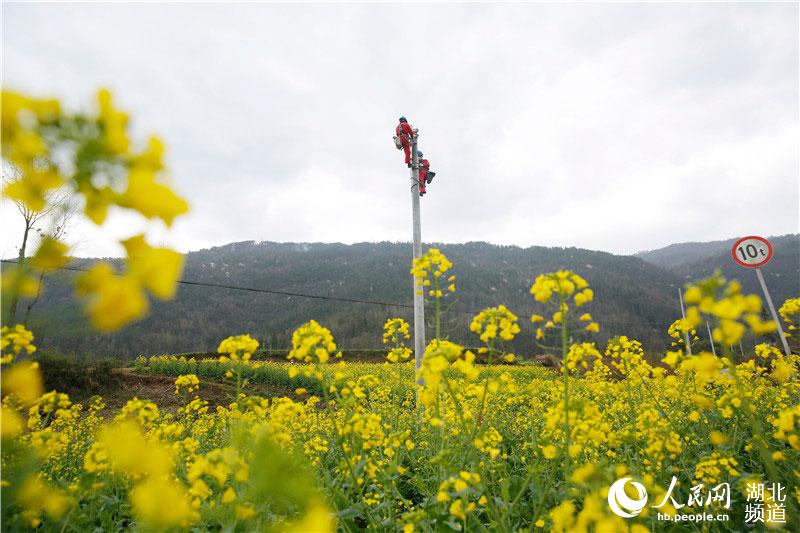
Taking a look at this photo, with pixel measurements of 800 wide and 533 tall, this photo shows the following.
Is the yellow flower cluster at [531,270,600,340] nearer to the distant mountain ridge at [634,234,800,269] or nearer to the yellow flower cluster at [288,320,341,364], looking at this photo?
the yellow flower cluster at [288,320,341,364]

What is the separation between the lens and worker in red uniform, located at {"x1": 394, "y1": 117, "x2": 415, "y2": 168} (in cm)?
743

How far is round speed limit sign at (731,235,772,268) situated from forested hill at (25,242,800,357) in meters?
12.9

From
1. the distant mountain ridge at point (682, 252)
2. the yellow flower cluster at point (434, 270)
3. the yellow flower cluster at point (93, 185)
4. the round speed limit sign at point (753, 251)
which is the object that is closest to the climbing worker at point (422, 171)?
the yellow flower cluster at point (434, 270)

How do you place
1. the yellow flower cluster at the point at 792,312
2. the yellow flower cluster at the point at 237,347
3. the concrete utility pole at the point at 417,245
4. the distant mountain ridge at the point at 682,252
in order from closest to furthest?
the yellow flower cluster at the point at 237,347 < the yellow flower cluster at the point at 792,312 < the concrete utility pole at the point at 417,245 < the distant mountain ridge at the point at 682,252

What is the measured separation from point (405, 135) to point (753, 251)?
613 centimetres

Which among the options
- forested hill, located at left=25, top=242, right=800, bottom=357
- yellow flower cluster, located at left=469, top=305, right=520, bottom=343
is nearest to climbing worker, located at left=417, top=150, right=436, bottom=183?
yellow flower cluster, located at left=469, top=305, right=520, bottom=343

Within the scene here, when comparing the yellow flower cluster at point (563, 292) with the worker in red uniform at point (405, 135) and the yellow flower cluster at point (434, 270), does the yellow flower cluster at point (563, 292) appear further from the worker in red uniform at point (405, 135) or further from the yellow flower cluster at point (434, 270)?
the worker in red uniform at point (405, 135)

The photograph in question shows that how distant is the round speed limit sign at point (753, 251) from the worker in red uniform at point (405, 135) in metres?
5.54

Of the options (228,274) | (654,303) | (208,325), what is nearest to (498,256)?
(654,303)

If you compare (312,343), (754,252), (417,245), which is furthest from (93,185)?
(754,252)

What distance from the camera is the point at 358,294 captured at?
217ft

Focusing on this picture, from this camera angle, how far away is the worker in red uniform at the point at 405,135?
743cm

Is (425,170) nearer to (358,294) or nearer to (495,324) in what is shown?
(495,324)

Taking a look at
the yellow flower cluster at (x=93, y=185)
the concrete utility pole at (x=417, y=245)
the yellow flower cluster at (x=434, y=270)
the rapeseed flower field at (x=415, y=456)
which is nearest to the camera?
the yellow flower cluster at (x=93, y=185)
